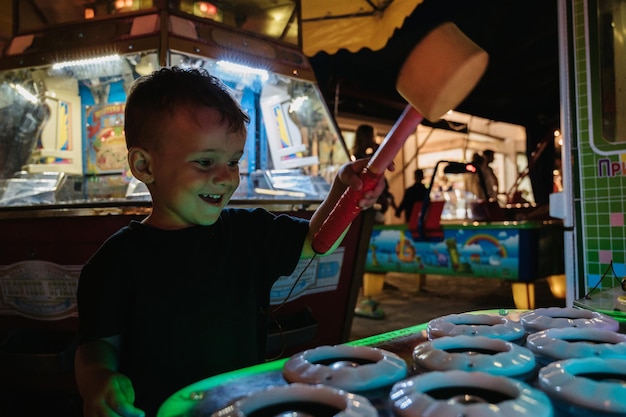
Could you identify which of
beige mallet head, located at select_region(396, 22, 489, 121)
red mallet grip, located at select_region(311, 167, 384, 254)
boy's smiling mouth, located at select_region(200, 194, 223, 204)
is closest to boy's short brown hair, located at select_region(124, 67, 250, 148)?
boy's smiling mouth, located at select_region(200, 194, 223, 204)

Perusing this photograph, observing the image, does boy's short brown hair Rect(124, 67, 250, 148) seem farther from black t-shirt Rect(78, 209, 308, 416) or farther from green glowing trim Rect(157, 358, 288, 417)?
green glowing trim Rect(157, 358, 288, 417)

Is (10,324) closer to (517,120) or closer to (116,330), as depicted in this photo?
(116,330)

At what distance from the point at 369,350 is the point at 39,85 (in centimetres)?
248

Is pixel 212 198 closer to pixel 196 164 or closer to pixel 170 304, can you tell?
pixel 196 164

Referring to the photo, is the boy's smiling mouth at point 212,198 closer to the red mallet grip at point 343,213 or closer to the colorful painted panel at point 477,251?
the red mallet grip at point 343,213

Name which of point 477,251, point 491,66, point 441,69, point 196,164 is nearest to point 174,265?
point 196,164

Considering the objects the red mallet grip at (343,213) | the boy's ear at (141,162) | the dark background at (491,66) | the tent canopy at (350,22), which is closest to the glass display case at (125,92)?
the tent canopy at (350,22)

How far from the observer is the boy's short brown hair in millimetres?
856

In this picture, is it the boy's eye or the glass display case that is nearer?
the boy's eye

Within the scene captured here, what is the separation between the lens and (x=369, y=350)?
0.59 m

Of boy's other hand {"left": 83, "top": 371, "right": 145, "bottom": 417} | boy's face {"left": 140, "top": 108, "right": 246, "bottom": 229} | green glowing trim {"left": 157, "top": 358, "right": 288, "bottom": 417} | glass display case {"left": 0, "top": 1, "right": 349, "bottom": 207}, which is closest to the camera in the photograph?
green glowing trim {"left": 157, "top": 358, "right": 288, "bottom": 417}

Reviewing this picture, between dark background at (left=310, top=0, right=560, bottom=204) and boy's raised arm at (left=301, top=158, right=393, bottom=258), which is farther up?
dark background at (left=310, top=0, right=560, bottom=204)

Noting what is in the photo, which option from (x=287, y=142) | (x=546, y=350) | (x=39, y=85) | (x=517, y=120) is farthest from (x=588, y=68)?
(x=517, y=120)

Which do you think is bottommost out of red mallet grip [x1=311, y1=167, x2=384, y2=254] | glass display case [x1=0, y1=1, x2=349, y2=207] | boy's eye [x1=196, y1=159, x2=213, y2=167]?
red mallet grip [x1=311, y1=167, x2=384, y2=254]
